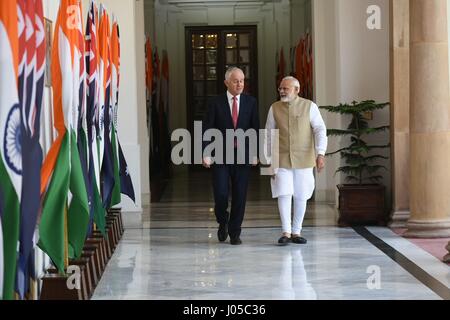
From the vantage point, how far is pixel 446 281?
23.5 feet

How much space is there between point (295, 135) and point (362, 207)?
2033mm

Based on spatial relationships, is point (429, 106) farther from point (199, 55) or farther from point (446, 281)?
point (199, 55)

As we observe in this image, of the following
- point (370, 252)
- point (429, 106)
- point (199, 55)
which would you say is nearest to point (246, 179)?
point (370, 252)

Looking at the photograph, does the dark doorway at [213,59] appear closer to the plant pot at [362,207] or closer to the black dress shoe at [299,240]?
the plant pot at [362,207]

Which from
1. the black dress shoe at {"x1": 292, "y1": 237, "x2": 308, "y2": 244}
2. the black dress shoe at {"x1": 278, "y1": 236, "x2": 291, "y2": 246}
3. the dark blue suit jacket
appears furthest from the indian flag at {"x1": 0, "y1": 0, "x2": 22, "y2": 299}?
the black dress shoe at {"x1": 292, "y1": 237, "x2": 308, "y2": 244}

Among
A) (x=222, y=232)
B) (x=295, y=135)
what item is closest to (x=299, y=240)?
(x=222, y=232)

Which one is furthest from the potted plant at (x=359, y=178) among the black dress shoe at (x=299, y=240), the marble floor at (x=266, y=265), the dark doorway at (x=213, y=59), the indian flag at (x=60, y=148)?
the dark doorway at (x=213, y=59)

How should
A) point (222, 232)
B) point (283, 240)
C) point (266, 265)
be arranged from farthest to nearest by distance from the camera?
point (222, 232)
point (283, 240)
point (266, 265)

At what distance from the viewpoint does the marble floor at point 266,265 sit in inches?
271

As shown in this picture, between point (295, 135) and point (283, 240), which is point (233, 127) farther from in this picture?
point (283, 240)

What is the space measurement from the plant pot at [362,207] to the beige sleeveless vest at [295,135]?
1.74 meters

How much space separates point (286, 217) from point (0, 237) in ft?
16.7

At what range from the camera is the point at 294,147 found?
9.31 metres

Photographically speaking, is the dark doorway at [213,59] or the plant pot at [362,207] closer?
the plant pot at [362,207]
